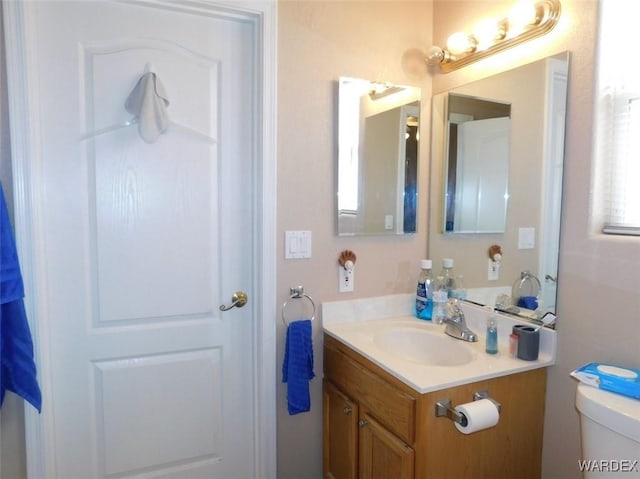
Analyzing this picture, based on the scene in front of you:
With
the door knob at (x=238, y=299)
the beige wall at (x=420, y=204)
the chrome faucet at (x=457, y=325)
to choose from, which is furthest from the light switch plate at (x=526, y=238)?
the door knob at (x=238, y=299)

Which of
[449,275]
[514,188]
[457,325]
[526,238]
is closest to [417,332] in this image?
[457,325]

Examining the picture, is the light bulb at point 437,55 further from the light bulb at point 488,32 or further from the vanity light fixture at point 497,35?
the light bulb at point 488,32

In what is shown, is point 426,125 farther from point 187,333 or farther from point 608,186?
point 187,333

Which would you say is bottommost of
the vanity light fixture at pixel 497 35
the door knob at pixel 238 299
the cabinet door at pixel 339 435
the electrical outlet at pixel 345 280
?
the cabinet door at pixel 339 435

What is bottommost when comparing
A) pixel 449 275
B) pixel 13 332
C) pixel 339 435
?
pixel 339 435

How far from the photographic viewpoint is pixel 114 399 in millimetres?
1544

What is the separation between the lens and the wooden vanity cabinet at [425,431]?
121 centimetres

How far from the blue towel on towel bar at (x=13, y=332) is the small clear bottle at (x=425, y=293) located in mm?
1524

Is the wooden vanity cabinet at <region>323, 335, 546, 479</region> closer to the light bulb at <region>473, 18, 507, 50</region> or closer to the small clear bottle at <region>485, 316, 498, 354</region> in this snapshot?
the small clear bottle at <region>485, 316, 498, 354</region>

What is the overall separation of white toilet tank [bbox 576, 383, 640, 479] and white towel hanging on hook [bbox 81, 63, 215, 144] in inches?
64.3

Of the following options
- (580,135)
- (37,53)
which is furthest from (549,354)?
(37,53)

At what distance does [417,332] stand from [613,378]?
739 mm

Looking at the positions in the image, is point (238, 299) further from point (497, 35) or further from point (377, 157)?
point (497, 35)

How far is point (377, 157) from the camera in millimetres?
1809
